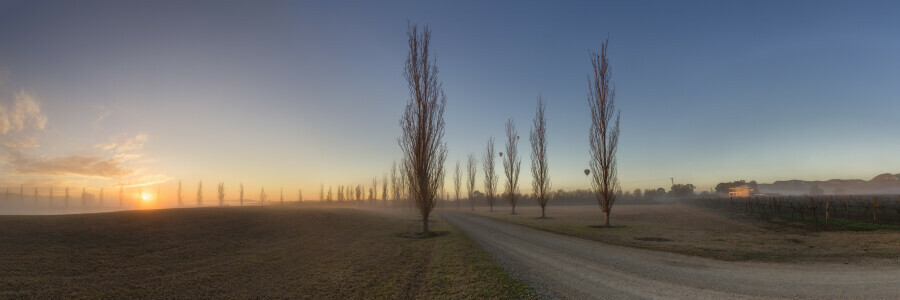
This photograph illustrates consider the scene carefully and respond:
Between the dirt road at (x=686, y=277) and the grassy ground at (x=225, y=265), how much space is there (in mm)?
1427

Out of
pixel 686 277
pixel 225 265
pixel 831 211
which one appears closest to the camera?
pixel 686 277

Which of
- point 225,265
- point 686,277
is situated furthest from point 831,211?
point 225,265

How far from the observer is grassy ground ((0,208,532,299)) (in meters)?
8.78

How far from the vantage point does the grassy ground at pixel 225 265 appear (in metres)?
8.78

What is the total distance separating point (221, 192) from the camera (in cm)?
11381

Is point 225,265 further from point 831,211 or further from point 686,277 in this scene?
point 831,211

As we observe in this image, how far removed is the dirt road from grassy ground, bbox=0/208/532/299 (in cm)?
143

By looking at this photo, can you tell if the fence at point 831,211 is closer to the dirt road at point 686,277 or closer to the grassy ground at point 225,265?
the dirt road at point 686,277

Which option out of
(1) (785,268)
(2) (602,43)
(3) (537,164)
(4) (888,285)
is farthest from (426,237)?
(3) (537,164)

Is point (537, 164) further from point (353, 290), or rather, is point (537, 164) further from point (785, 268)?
point (353, 290)

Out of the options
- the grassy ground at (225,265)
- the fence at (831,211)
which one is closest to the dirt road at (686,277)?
the grassy ground at (225,265)

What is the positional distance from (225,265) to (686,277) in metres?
15.8

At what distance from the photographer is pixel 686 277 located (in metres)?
9.52

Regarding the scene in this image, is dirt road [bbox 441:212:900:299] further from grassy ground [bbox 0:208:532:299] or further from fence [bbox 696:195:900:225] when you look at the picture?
fence [bbox 696:195:900:225]
